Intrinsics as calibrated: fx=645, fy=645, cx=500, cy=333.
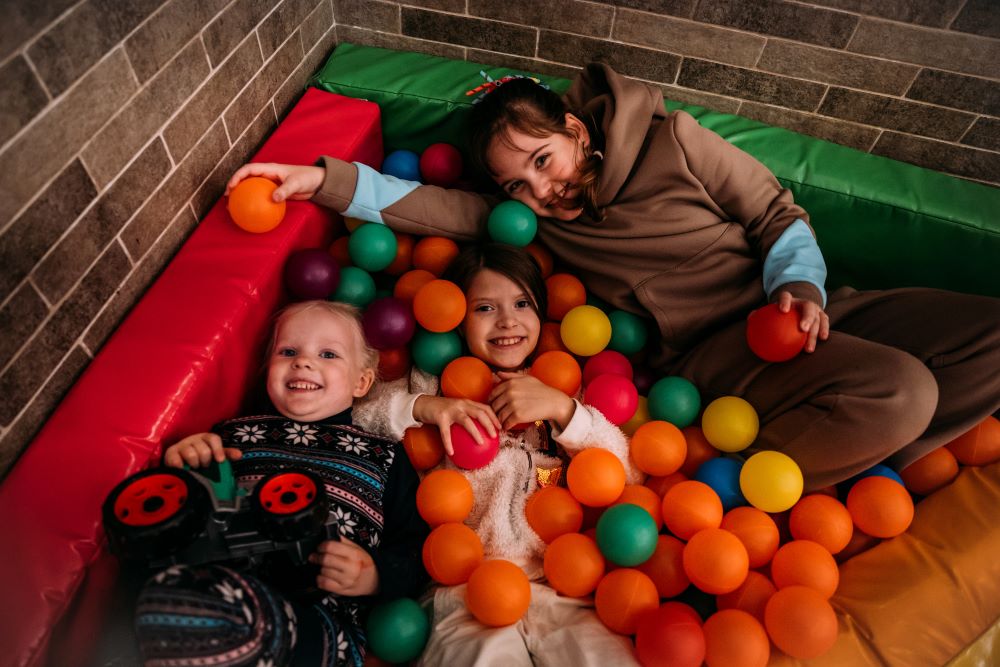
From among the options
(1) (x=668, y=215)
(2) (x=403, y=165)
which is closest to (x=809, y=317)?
(1) (x=668, y=215)

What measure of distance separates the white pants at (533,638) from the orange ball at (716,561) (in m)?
0.19

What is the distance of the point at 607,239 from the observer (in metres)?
1.67

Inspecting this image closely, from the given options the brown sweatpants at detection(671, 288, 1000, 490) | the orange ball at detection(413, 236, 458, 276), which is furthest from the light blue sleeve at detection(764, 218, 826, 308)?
the orange ball at detection(413, 236, 458, 276)

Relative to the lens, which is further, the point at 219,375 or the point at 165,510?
the point at 219,375

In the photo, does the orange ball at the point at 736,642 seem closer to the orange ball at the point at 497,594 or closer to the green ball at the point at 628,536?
the green ball at the point at 628,536

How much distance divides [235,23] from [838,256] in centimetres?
170

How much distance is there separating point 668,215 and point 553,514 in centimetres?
79

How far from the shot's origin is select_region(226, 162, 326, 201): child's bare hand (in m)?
1.47

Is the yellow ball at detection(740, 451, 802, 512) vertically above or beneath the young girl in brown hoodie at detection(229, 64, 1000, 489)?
beneath

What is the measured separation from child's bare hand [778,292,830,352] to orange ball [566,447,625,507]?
1.62 ft

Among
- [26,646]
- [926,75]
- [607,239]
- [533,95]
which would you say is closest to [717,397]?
[607,239]

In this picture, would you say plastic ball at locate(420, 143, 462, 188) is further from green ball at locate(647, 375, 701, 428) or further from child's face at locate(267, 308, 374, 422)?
green ball at locate(647, 375, 701, 428)

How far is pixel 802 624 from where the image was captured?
1.14 meters

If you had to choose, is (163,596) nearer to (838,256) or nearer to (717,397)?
(717,397)
